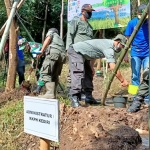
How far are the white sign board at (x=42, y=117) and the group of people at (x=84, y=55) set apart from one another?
2443 mm

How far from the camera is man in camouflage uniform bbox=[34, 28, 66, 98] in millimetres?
6258

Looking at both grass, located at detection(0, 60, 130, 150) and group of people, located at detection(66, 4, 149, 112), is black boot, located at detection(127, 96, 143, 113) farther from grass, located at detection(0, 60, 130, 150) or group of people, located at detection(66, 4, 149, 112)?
grass, located at detection(0, 60, 130, 150)

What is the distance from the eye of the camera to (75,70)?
5.74 metres

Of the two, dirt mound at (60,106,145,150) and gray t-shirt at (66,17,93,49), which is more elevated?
gray t-shirt at (66,17,93,49)

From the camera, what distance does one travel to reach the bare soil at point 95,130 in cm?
431

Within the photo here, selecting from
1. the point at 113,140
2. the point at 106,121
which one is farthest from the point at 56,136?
the point at 106,121

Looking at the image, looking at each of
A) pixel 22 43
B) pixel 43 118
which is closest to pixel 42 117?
pixel 43 118

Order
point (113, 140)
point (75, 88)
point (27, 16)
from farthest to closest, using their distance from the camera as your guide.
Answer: point (27, 16), point (75, 88), point (113, 140)

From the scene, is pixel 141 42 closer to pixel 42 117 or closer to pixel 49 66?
pixel 49 66

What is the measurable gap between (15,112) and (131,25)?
104 inches

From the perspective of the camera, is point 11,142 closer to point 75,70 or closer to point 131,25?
point 75,70

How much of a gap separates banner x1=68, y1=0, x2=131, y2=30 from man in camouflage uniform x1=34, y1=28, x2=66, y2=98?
2.90 m

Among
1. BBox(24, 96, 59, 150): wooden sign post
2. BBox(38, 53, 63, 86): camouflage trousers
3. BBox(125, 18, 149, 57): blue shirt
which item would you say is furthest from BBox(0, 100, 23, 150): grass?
BBox(125, 18, 149, 57): blue shirt

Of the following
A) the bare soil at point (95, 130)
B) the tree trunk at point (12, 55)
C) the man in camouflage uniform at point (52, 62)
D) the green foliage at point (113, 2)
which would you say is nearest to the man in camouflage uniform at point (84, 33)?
the man in camouflage uniform at point (52, 62)
